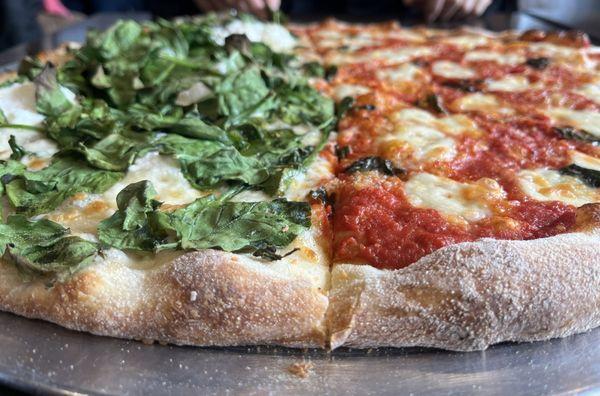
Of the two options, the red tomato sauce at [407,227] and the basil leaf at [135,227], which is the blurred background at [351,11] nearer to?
the red tomato sauce at [407,227]

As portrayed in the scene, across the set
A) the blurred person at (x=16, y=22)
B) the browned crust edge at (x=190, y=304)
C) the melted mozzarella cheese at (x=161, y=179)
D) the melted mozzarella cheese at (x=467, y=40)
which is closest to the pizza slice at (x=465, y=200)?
the browned crust edge at (x=190, y=304)

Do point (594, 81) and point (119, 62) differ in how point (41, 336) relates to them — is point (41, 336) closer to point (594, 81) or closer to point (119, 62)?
point (119, 62)

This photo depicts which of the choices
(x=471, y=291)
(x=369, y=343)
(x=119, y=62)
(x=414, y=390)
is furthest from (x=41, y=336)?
(x=119, y=62)

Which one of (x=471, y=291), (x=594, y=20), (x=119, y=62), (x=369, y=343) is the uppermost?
(x=471, y=291)

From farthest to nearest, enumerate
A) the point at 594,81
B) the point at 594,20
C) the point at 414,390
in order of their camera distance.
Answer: the point at 594,20
the point at 594,81
the point at 414,390

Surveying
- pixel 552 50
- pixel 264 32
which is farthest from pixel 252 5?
pixel 552 50

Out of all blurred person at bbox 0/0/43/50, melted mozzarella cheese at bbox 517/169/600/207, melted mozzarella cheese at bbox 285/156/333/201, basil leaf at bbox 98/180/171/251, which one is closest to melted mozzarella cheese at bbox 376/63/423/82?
melted mozzarella cheese at bbox 285/156/333/201

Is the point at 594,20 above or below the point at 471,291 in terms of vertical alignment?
below
